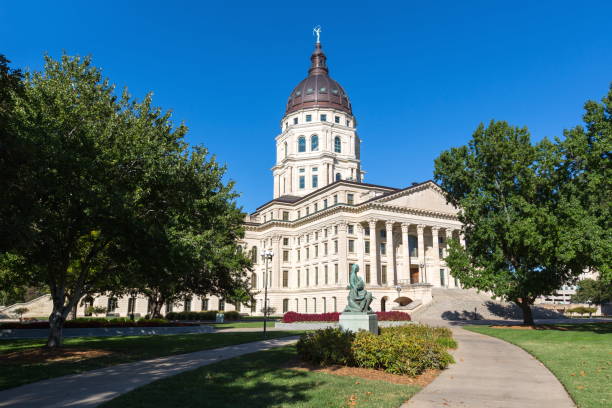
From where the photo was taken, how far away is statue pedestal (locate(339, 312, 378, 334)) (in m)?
18.9

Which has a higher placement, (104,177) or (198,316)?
(104,177)

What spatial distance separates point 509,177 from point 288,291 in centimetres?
4498

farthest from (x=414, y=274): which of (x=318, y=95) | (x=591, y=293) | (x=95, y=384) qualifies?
(x=95, y=384)

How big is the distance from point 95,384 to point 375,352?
8058mm

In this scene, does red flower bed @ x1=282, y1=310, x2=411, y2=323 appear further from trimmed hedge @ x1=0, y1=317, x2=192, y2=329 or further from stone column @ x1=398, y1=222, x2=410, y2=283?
stone column @ x1=398, y1=222, x2=410, y2=283

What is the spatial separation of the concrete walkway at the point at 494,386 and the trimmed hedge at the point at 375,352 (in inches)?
26.6

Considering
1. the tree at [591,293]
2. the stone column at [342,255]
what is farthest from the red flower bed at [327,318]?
the tree at [591,293]

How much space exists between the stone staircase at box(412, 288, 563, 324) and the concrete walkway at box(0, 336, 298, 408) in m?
37.0

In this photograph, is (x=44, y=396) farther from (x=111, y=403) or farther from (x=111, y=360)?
(x=111, y=360)

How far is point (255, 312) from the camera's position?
7456 cm

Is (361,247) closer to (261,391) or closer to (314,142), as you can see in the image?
(314,142)

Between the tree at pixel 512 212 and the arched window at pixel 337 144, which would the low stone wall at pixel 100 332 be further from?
the arched window at pixel 337 144

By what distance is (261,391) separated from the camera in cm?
1084

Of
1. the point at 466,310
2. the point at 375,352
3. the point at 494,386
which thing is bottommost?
the point at 494,386
